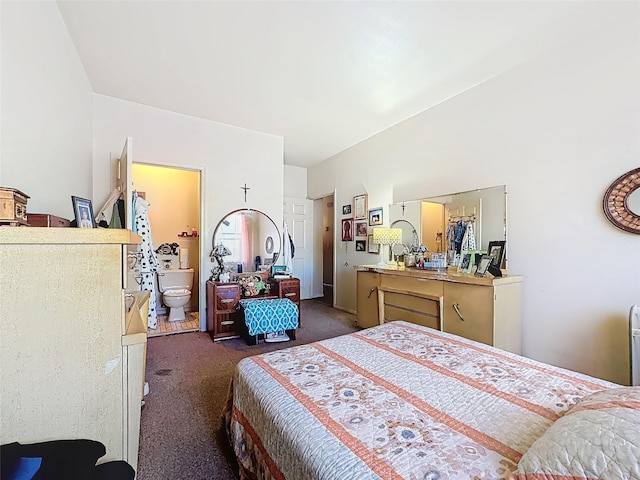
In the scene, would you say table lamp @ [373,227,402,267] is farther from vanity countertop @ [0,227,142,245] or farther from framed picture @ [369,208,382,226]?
vanity countertop @ [0,227,142,245]

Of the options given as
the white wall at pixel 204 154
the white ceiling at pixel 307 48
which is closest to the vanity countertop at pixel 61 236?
the white ceiling at pixel 307 48

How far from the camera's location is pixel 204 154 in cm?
386

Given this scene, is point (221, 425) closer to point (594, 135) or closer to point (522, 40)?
point (594, 135)

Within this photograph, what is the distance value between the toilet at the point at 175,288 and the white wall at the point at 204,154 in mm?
679

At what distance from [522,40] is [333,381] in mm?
2823

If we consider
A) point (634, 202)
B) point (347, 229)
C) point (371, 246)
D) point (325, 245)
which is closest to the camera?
point (634, 202)

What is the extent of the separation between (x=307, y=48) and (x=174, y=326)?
374 centimetres

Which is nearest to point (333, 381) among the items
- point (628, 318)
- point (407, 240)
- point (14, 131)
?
point (14, 131)

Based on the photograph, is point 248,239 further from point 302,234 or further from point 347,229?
point 302,234

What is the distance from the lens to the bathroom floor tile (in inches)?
148

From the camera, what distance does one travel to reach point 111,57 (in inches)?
99.3

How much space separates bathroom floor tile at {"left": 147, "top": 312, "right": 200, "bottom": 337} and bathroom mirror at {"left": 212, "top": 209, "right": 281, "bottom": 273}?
941 mm

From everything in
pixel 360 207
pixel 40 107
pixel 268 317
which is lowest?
pixel 268 317

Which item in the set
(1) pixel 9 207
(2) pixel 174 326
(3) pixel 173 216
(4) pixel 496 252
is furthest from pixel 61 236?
(3) pixel 173 216
